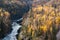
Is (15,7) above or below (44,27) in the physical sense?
above

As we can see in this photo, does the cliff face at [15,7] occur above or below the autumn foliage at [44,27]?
above

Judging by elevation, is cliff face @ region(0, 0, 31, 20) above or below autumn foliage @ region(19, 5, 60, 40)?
above

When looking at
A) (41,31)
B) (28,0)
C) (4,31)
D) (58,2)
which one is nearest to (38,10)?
(58,2)

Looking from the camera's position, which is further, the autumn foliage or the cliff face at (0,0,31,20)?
the cliff face at (0,0,31,20)

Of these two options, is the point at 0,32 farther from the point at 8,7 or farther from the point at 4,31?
the point at 8,7

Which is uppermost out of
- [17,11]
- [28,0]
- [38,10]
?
[28,0]

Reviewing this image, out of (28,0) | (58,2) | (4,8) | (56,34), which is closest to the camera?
(56,34)

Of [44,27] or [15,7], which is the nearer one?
[44,27]

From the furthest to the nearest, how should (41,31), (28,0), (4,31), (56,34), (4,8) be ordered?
(28,0)
(4,8)
(4,31)
(41,31)
(56,34)

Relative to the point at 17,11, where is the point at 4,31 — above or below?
below

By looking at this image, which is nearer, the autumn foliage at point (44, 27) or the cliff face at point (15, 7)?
the autumn foliage at point (44, 27)

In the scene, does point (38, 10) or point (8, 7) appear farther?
point (8, 7)
